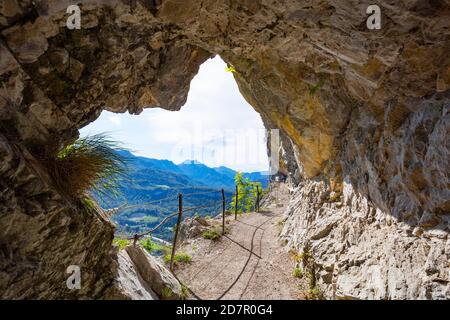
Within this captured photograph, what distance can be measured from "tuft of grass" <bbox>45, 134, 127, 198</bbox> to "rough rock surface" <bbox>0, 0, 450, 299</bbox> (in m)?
0.25

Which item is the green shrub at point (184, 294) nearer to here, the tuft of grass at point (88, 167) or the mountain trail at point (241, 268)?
the mountain trail at point (241, 268)

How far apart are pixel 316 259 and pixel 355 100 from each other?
14.1 ft

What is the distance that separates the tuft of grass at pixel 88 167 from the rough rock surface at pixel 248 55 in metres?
0.25

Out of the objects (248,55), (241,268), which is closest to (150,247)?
(241,268)

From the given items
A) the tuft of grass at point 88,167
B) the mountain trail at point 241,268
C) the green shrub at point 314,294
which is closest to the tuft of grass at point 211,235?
the mountain trail at point 241,268

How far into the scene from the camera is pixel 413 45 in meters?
4.50

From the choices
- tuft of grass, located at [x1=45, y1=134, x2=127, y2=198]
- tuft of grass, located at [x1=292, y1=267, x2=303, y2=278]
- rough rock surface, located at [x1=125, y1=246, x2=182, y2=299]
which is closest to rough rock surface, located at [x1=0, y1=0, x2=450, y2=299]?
tuft of grass, located at [x1=45, y1=134, x2=127, y2=198]

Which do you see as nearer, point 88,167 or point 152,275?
point 88,167

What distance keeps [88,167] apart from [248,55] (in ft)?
16.9

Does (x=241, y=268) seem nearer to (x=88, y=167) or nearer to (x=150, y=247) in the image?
(x=150, y=247)

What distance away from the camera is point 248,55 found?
7262mm

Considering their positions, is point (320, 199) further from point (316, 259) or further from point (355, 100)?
point (355, 100)

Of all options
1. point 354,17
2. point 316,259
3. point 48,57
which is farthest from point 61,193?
point 316,259

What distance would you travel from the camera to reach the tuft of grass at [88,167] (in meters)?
4.08
